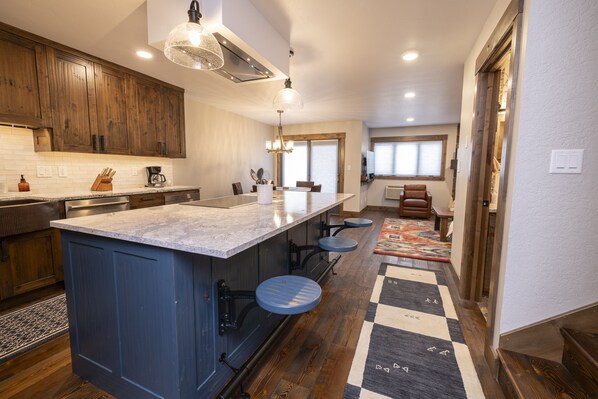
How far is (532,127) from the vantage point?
4.19 ft

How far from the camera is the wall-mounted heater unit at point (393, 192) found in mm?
7172

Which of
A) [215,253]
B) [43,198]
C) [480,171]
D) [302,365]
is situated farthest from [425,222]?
[43,198]

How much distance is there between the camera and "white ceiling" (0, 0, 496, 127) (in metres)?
1.99

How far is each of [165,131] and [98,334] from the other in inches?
122

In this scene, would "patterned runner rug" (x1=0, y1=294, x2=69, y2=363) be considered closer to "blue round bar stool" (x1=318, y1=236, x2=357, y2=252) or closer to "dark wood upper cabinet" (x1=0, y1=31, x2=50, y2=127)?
"dark wood upper cabinet" (x1=0, y1=31, x2=50, y2=127)

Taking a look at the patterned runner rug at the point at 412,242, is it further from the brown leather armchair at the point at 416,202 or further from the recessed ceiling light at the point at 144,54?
the recessed ceiling light at the point at 144,54

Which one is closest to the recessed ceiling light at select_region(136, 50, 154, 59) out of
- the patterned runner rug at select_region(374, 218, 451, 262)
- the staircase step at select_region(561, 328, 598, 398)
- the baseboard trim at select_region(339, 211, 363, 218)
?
the patterned runner rug at select_region(374, 218, 451, 262)

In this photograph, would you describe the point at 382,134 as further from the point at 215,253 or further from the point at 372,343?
the point at 215,253

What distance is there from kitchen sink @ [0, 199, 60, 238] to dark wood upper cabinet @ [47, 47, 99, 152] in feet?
2.16

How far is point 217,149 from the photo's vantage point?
17.4 feet

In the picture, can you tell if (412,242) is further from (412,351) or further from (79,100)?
(79,100)

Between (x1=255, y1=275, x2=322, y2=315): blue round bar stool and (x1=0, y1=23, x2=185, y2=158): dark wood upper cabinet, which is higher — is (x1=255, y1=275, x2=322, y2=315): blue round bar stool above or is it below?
below

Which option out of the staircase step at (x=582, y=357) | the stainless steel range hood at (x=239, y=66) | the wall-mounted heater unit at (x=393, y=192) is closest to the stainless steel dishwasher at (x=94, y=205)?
the stainless steel range hood at (x=239, y=66)

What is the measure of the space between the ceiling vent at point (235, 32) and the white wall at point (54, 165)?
81.5 inches
